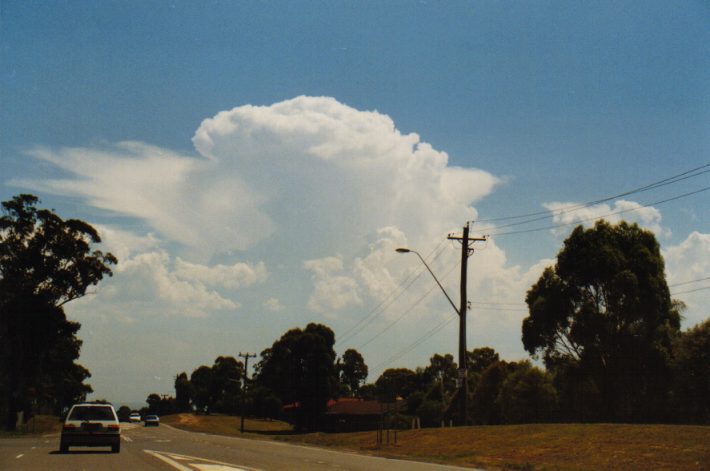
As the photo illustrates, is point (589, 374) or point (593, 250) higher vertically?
point (593, 250)

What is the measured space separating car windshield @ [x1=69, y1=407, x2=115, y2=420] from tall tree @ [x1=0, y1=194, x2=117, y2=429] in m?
32.1

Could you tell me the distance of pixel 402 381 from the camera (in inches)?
5536

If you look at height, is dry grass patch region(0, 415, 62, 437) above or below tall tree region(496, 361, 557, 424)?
below

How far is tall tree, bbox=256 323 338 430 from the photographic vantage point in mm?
91750

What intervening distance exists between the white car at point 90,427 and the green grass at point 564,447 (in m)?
10.8

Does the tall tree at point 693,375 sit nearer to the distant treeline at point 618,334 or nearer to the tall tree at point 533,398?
the distant treeline at point 618,334

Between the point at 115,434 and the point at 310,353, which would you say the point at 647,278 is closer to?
the point at 115,434

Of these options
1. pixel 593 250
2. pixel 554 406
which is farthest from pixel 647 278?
pixel 554 406

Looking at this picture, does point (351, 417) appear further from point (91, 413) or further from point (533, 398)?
point (91, 413)

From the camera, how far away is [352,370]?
152125 millimetres

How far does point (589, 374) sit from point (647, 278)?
24.1ft

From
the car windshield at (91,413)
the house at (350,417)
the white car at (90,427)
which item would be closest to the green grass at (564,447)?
the white car at (90,427)

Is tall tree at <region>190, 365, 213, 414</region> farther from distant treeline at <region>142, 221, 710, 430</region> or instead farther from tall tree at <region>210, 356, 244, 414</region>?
distant treeline at <region>142, 221, 710, 430</region>

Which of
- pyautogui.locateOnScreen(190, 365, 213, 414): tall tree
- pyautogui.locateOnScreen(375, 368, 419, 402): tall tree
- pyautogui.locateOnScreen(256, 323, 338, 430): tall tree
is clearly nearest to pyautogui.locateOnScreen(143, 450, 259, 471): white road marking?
pyautogui.locateOnScreen(256, 323, 338, 430): tall tree
